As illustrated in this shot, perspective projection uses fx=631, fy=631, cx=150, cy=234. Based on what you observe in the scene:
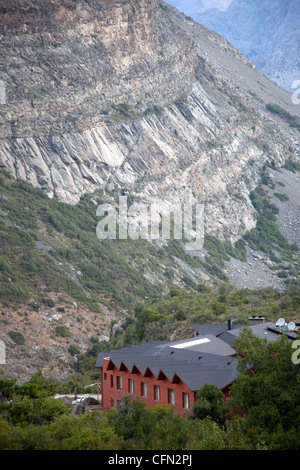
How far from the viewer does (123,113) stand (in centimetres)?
10606

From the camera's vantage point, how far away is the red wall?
94.9 feet

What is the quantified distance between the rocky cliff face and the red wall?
57.7 meters

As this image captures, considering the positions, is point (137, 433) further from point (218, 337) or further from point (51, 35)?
point (51, 35)

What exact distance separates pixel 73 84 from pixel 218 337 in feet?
227

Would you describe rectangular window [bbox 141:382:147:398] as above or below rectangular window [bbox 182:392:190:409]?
above

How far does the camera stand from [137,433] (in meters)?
23.1

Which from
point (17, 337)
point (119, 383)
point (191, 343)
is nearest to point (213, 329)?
point (191, 343)

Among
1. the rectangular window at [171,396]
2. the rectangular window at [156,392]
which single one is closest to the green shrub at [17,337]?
the rectangular window at [156,392]

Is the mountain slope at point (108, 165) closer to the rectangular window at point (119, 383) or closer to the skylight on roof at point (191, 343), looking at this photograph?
the skylight on roof at point (191, 343)
